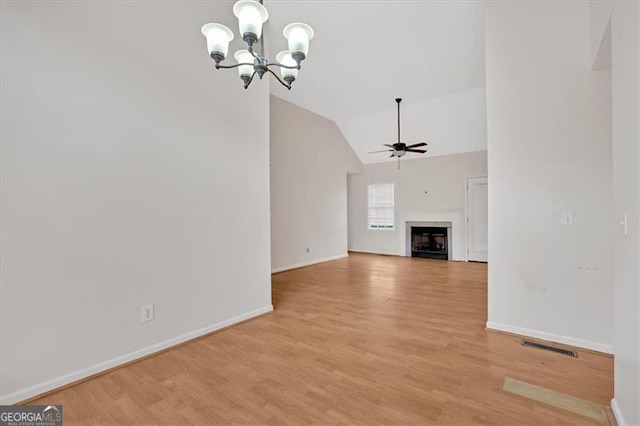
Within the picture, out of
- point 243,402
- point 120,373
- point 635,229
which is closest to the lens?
point 635,229

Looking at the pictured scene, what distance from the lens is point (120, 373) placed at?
88.3 inches

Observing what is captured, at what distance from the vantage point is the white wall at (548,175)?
99.0 inches

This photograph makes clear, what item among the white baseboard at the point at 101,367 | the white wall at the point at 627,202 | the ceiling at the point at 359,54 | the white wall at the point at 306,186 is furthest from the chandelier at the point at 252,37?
the white wall at the point at 306,186

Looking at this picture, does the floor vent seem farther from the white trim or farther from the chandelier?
the chandelier

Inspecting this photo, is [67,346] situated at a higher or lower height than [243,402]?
higher

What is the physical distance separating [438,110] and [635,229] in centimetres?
527

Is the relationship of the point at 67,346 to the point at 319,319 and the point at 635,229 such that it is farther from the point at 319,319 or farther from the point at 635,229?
the point at 635,229

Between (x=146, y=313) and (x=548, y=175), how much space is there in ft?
12.3

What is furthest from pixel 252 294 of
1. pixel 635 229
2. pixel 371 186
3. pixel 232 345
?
pixel 371 186

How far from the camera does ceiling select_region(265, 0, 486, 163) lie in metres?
3.40

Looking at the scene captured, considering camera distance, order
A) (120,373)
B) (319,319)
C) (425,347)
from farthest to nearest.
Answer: (319,319)
(425,347)
(120,373)

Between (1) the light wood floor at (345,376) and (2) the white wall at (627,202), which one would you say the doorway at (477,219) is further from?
(2) the white wall at (627,202)
